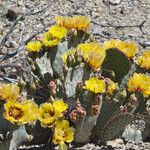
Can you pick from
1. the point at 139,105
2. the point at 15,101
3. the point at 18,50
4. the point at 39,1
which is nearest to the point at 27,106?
the point at 15,101

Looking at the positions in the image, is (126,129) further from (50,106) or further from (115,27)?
(115,27)

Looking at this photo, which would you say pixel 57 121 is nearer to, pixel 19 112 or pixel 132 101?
pixel 19 112

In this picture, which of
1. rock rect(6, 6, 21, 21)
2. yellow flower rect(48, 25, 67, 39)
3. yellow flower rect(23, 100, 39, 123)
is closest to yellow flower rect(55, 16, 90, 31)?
yellow flower rect(48, 25, 67, 39)

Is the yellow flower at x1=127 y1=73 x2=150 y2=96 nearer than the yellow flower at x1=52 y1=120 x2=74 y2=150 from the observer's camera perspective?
No

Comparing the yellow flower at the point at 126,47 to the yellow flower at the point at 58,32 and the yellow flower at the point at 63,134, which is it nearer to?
the yellow flower at the point at 58,32

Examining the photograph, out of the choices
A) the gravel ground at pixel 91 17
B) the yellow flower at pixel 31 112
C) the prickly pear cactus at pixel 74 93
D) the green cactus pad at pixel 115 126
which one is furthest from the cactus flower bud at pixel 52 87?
the gravel ground at pixel 91 17

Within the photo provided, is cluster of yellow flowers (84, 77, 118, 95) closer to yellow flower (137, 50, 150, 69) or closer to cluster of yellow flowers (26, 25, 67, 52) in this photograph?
yellow flower (137, 50, 150, 69)
